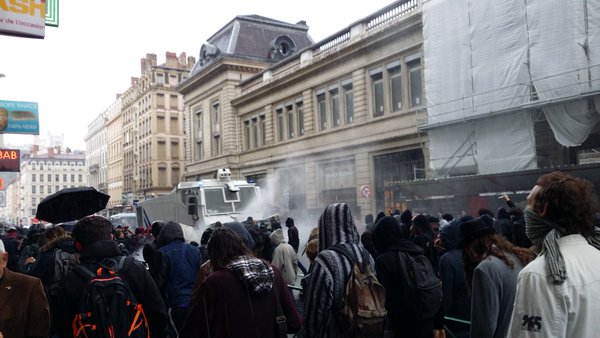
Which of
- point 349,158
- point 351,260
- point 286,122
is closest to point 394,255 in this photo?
point 351,260

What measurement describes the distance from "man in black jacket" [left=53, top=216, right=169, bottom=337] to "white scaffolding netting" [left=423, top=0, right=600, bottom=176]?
1557 cm

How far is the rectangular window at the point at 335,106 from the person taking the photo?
30453 millimetres

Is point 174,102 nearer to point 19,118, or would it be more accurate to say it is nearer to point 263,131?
point 263,131

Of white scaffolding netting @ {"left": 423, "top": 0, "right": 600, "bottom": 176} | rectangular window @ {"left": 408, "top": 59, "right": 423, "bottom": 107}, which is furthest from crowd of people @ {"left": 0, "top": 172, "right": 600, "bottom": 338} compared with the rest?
rectangular window @ {"left": 408, "top": 59, "right": 423, "bottom": 107}

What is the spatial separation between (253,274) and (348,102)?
26.8 metres

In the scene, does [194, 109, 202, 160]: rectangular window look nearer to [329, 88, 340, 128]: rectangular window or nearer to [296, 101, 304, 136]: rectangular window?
[296, 101, 304, 136]: rectangular window

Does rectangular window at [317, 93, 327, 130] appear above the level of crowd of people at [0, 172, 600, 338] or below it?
above

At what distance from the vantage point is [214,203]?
18.8m

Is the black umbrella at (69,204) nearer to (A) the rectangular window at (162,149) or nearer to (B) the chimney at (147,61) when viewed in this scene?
(A) the rectangular window at (162,149)

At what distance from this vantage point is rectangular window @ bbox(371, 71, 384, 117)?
2708 cm

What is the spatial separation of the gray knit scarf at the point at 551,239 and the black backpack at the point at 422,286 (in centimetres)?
204

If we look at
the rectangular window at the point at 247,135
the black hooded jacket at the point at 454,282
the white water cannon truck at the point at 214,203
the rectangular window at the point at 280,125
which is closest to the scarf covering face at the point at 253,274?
the black hooded jacket at the point at 454,282

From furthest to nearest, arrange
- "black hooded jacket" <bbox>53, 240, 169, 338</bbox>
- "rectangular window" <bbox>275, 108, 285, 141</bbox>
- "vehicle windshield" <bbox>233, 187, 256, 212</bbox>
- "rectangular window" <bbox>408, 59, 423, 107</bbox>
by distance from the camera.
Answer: "rectangular window" <bbox>275, 108, 285, 141</bbox>
"rectangular window" <bbox>408, 59, 423, 107</bbox>
"vehicle windshield" <bbox>233, 187, 256, 212</bbox>
"black hooded jacket" <bbox>53, 240, 169, 338</bbox>

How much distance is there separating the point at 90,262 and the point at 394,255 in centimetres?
242
